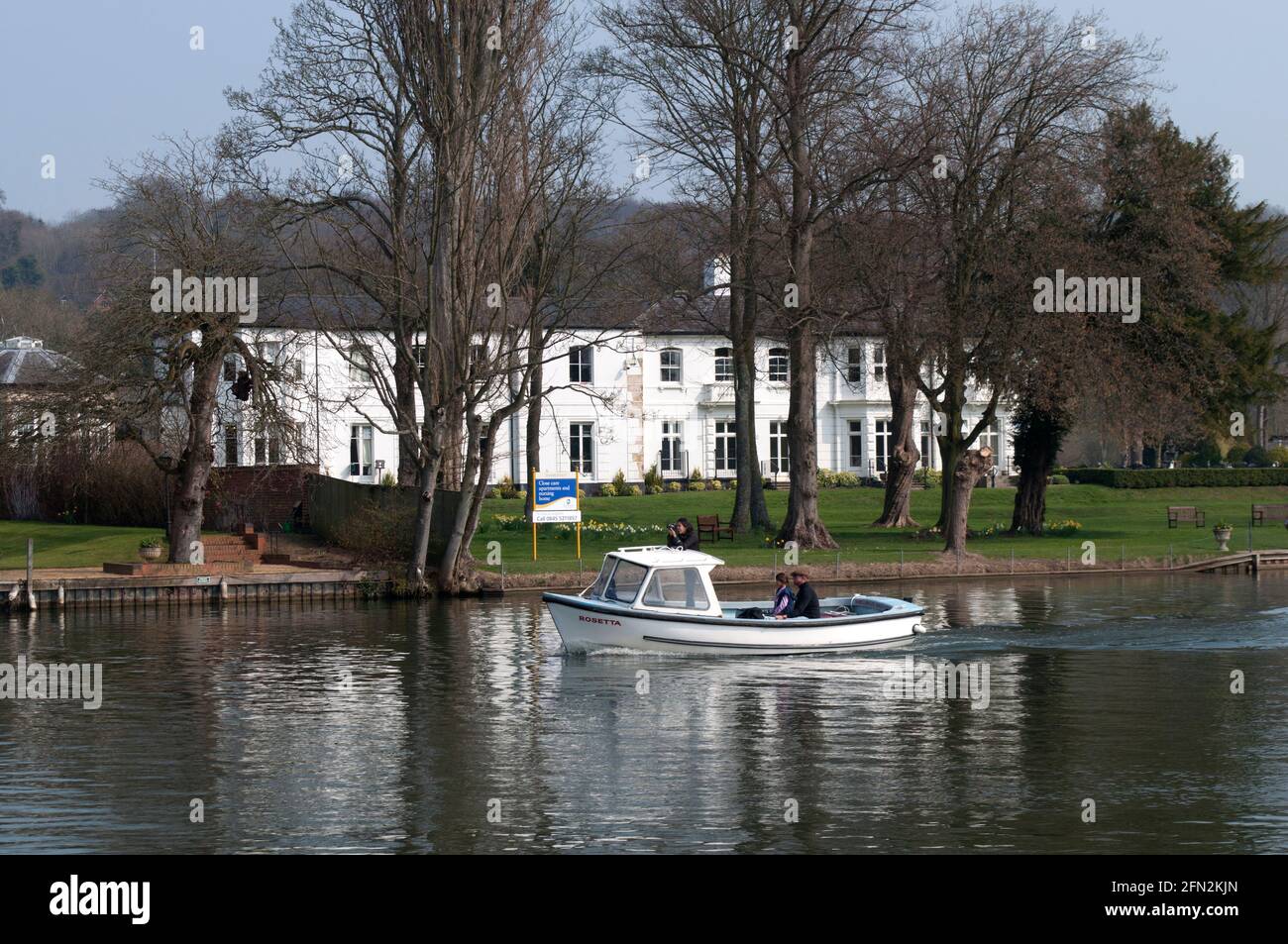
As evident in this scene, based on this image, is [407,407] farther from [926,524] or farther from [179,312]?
[926,524]

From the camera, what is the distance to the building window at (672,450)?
7125cm

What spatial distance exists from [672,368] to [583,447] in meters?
6.18

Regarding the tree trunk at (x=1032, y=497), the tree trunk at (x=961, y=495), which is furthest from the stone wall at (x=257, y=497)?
the tree trunk at (x=1032, y=497)

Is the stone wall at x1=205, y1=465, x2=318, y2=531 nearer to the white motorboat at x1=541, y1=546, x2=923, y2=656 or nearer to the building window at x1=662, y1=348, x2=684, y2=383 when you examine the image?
the white motorboat at x1=541, y1=546, x2=923, y2=656

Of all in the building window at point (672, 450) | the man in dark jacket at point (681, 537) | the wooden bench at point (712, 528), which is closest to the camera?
the man in dark jacket at point (681, 537)

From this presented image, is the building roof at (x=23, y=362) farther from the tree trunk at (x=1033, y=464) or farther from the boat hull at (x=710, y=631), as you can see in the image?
the boat hull at (x=710, y=631)

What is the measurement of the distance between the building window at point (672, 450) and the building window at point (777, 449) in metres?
4.47

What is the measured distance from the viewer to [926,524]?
53.7 meters

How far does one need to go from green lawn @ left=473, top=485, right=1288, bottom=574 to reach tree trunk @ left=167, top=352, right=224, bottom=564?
A: 774 cm

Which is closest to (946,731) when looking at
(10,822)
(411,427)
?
(10,822)

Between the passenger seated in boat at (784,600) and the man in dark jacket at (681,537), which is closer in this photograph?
the passenger seated in boat at (784,600)

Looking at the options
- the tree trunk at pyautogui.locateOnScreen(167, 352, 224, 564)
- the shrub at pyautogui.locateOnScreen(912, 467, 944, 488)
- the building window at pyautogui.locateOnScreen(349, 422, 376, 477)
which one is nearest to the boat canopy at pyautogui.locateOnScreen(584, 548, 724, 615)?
the tree trunk at pyautogui.locateOnScreen(167, 352, 224, 564)

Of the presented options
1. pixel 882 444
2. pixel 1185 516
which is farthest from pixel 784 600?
pixel 882 444
